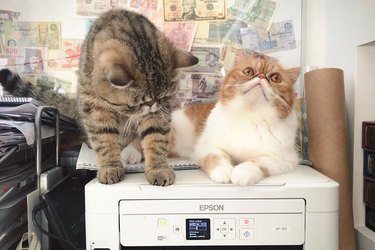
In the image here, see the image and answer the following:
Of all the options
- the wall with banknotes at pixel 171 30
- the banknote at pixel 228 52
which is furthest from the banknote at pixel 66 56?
the banknote at pixel 228 52

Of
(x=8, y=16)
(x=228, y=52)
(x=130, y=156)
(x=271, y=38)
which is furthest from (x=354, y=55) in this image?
(x=8, y=16)

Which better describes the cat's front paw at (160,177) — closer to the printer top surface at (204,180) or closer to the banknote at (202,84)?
the printer top surface at (204,180)

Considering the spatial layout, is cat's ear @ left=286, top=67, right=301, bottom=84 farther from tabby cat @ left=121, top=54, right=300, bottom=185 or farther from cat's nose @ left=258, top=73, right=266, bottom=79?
cat's nose @ left=258, top=73, right=266, bottom=79

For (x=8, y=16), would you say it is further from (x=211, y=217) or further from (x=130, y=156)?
(x=211, y=217)

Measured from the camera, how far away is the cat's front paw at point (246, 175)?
754 millimetres

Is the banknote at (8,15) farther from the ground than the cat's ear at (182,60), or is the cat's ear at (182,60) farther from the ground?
the banknote at (8,15)

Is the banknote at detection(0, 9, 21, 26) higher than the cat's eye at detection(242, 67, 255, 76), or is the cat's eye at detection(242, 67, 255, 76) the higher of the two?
Result: the banknote at detection(0, 9, 21, 26)

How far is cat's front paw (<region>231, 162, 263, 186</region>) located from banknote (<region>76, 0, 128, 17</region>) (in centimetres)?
94

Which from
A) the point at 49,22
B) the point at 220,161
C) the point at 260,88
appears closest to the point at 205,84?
the point at 260,88

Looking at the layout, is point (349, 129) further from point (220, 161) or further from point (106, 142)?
point (106, 142)

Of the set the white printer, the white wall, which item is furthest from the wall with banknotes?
the white printer

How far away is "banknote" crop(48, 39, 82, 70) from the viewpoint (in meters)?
1.36

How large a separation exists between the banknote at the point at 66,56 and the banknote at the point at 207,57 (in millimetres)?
515

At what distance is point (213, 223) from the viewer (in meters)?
0.73
